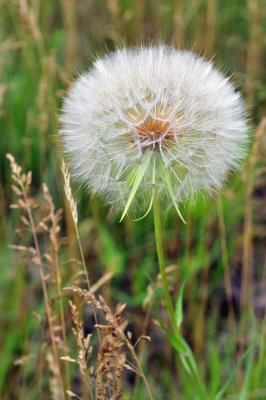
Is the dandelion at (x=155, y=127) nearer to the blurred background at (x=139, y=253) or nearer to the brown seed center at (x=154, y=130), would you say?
the brown seed center at (x=154, y=130)

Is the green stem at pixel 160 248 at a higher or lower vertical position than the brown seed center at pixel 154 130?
lower

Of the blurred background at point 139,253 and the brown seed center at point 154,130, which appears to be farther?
the blurred background at point 139,253

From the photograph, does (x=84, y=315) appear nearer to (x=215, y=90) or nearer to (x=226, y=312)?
(x=226, y=312)

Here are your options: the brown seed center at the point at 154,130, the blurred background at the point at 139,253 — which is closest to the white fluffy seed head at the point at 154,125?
the brown seed center at the point at 154,130

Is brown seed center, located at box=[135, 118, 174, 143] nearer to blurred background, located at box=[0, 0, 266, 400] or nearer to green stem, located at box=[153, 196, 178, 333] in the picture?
green stem, located at box=[153, 196, 178, 333]

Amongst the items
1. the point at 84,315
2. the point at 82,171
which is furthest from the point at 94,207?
the point at 82,171

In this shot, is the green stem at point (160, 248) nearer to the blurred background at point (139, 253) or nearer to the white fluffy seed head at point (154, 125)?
the white fluffy seed head at point (154, 125)
